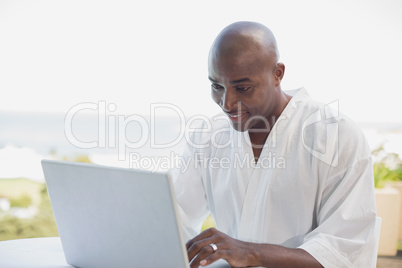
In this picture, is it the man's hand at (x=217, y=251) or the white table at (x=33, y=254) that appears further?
the white table at (x=33, y=254)

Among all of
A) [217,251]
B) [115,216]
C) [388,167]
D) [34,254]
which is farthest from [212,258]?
[388,167]

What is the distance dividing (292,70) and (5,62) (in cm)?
359

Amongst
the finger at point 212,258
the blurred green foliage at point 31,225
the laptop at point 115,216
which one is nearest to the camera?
the laptop at point 115,216

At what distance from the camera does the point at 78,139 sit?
6598 millimetres

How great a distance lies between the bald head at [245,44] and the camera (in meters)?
1.54

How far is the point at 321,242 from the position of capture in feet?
4.34

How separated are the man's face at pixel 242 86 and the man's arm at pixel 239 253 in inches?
20.0

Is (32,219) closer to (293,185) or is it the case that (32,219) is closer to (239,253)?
(293,185)

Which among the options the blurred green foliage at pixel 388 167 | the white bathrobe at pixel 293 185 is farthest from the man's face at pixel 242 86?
the blurred green foliage at pixel 388 167

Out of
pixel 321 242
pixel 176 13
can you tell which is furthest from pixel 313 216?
pixel 176 13

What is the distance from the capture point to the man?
4.49 feet

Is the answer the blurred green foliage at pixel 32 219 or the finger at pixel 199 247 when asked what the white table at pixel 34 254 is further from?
the blurred green foliage at pixel 32 219

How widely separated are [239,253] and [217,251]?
71 mm

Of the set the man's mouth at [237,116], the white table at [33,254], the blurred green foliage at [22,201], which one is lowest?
the blurred green foliage at [22,201]
